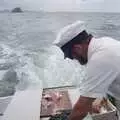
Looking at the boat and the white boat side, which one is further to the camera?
the white boat side

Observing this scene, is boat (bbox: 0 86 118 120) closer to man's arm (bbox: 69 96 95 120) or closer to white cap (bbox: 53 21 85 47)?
man's arm (bbox: 69 96 95 120)

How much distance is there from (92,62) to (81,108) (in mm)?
270

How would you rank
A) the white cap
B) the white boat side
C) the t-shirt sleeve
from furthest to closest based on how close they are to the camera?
the white boat side < the white cap < the t-shirt sleeve

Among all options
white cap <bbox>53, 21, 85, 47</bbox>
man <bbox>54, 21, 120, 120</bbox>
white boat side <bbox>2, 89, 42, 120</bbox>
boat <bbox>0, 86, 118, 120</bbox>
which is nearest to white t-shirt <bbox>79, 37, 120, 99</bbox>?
man <bbox>54, 21, 120, 120</bbox>

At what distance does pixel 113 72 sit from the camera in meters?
1.32

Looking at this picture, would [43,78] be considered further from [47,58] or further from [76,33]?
[76,33]

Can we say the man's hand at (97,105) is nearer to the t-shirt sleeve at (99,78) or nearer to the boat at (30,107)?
the boat at (30,107)

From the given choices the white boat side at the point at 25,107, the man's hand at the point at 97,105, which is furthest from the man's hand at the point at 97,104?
the white boat side at the point at 25,107

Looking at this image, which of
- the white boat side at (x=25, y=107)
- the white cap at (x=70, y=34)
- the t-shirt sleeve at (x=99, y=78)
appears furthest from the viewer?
the white boat side at (x=25, y=107)

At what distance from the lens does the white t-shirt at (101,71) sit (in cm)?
131

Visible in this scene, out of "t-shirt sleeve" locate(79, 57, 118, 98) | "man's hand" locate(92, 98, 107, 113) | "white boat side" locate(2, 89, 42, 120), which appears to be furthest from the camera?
"white boat side" locate(2, 89, 42, 120)

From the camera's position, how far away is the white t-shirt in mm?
1307

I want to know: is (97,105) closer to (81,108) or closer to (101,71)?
Result: (81,108)

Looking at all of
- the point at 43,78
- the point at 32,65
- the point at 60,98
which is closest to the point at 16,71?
the point at 32,65
